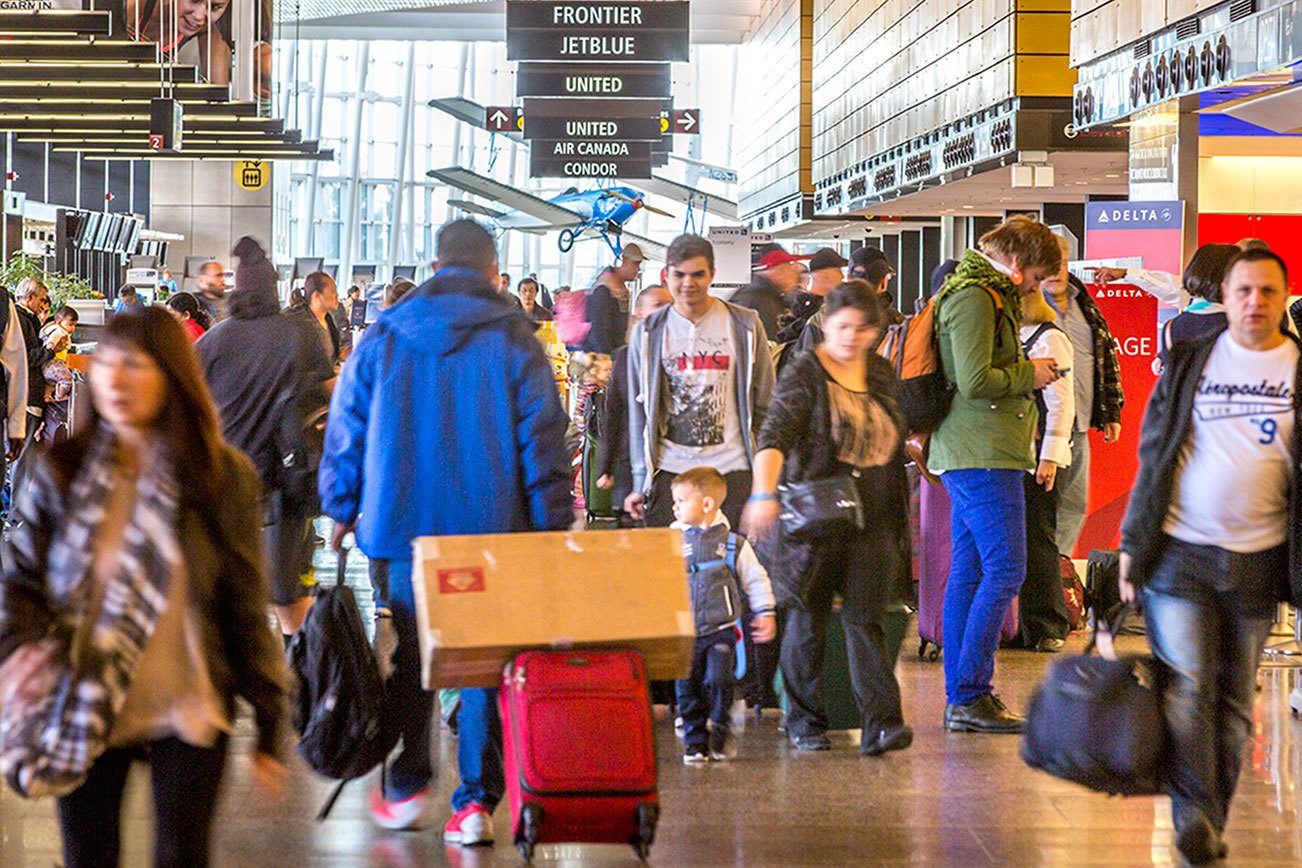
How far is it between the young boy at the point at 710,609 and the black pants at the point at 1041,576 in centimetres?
230

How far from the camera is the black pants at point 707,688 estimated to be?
5.56 m

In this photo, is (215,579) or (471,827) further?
(471,827)

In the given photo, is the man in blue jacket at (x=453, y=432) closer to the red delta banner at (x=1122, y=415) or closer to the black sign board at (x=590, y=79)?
the red delta banner at (x=1122, y=415)

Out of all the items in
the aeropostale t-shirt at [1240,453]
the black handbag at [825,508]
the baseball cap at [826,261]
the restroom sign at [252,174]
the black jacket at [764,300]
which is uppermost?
the restroom sign at [252,174]

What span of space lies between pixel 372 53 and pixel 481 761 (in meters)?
35.6

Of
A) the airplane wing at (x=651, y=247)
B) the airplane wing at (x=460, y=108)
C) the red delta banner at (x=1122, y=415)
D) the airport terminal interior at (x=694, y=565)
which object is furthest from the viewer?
the airplane wing at (x=651, y=247)

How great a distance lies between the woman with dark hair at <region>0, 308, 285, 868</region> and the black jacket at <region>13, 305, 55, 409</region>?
7.81 metres

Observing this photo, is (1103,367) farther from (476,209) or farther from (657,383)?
(476,209)

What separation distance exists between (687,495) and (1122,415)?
13.1 feet

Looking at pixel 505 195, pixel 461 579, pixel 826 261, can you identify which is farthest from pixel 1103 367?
pixel 505 195

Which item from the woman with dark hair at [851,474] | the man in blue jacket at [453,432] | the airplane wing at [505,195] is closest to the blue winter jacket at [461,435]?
the man in blue jacket at [453,432]

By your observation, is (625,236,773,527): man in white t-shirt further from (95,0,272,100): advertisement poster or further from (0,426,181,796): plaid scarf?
(95,0,272,100): advertisement poster

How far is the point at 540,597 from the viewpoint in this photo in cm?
409

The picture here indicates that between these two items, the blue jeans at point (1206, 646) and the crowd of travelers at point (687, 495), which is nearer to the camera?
the crowd of travelers at point (687, 495)
